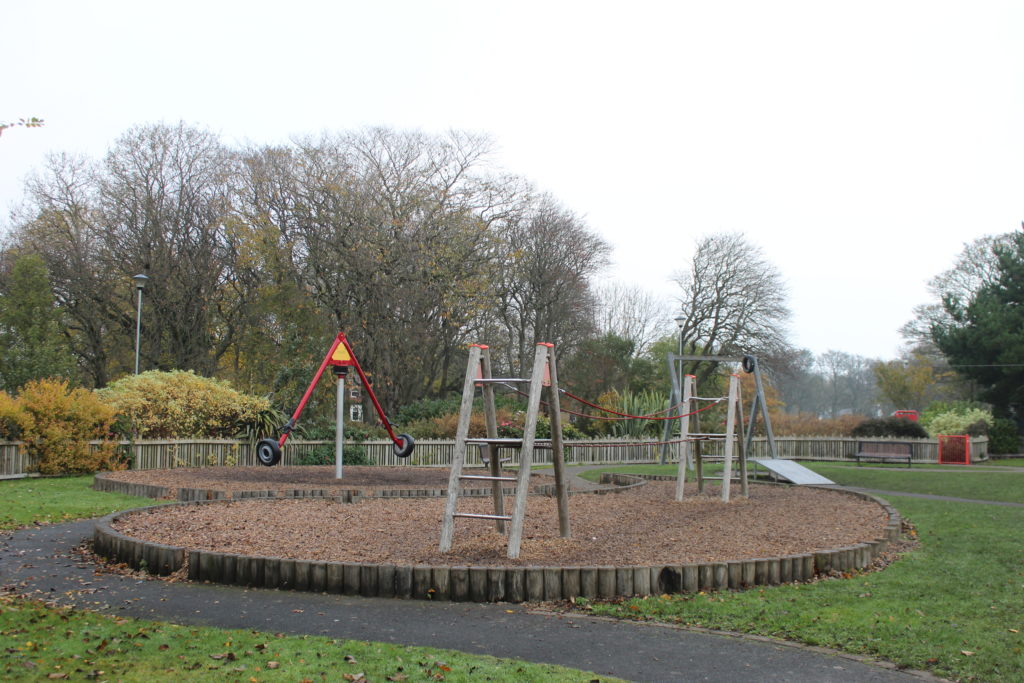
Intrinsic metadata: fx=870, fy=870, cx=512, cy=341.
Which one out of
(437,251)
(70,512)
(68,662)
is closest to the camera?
(68,662)

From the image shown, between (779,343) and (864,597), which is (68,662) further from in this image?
Answer: (779,343)

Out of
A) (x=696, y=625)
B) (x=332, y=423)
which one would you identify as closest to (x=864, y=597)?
(x=696, y=625)

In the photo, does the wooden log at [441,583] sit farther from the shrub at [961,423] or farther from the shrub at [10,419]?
the shrub at [961,423]

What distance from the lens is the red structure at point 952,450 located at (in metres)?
27.5

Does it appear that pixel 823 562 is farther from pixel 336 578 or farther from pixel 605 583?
pixel 336 578

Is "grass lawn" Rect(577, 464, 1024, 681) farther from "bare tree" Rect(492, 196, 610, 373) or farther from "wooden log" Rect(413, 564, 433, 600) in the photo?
"bare tree" Rect(492, 196, 610, 373)

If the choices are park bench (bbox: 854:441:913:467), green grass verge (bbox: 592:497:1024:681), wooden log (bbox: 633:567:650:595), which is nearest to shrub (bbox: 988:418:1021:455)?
park bench (bbox: 854:441:913:467)

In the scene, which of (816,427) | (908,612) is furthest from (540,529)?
(816,427)

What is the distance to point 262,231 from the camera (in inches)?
1254

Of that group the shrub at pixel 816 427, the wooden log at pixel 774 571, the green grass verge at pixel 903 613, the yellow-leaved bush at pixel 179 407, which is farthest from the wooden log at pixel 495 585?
the shrub at pixel 816 427

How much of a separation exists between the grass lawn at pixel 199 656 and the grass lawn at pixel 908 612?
1737 mm

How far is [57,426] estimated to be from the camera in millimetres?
16938

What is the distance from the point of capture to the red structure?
27516 millimetres

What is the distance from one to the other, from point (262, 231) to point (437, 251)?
21.7 ft
